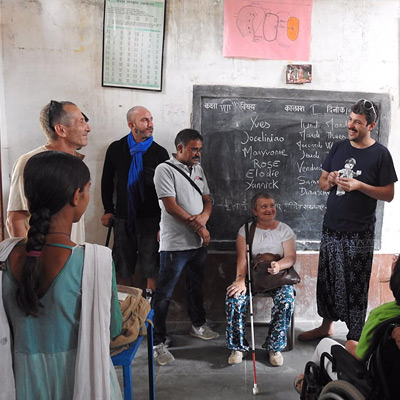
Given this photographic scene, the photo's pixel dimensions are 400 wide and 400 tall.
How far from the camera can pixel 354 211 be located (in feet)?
8.81

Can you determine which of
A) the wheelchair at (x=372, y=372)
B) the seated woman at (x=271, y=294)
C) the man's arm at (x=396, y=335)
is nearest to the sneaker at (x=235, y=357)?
the seated woman at (x=271, y=294)

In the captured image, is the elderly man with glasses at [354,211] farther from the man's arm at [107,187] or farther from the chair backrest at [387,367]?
the man's arm at [107,187]

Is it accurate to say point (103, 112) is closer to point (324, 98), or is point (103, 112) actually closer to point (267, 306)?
point (324, 98)

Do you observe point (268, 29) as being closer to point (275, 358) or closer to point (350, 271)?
point (350, 271)

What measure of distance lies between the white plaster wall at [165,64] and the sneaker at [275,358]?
5.56ft

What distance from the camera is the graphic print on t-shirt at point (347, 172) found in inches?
106

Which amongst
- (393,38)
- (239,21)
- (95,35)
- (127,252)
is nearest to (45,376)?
(127,252)

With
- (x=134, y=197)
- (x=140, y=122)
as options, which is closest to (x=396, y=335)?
(x=134, y=197)

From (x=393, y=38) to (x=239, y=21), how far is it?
52.5 inches

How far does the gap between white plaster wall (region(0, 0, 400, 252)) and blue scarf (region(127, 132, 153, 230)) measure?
24 cm

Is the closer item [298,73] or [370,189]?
[370,189]

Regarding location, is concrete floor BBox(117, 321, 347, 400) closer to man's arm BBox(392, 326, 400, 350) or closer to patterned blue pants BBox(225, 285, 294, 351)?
patterned blue pants BBox(225, 285, 294, 351)

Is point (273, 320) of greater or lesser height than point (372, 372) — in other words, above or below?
below

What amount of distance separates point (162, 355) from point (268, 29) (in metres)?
2.73
